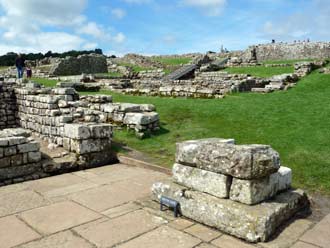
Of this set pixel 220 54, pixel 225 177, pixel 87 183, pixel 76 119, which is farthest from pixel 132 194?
pixel 220 54

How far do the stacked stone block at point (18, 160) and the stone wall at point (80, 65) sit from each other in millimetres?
25372

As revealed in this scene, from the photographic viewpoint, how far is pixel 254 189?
193 inches

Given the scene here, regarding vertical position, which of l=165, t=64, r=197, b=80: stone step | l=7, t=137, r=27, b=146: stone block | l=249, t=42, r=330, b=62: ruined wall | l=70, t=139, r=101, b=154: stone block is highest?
l=249, t=42, r=330, b=62: ruined wall

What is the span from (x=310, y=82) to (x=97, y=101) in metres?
11.4

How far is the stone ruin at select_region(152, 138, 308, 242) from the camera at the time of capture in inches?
187

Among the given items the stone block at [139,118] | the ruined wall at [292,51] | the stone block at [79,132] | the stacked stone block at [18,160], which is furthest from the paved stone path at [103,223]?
the ruined wall at [292,51]

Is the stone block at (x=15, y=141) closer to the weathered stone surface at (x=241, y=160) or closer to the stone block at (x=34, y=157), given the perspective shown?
the stone block at (x=34, y=157)

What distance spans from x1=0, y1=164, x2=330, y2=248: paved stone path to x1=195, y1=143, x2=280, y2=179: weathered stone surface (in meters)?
0.89

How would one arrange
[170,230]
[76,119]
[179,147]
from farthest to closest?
[76,119]
[179,147]
[170,230]

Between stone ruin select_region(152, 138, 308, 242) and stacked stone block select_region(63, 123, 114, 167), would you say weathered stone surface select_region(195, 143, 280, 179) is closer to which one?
stone ruin select_region(152, 138, 308, 242)

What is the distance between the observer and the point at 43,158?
8.38m

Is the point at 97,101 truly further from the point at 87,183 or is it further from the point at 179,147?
the point at 179,147

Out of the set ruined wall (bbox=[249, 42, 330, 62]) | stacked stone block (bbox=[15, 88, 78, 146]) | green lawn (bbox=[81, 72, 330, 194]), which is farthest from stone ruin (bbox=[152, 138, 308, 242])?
ruined wall (bbox=[249, 42, 330, 62])

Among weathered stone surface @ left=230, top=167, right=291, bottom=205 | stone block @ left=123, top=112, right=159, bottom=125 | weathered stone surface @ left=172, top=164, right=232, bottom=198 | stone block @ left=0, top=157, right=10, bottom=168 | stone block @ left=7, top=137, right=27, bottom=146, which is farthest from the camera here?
stone block @ left=123, top=112, right=159, bottom=125
